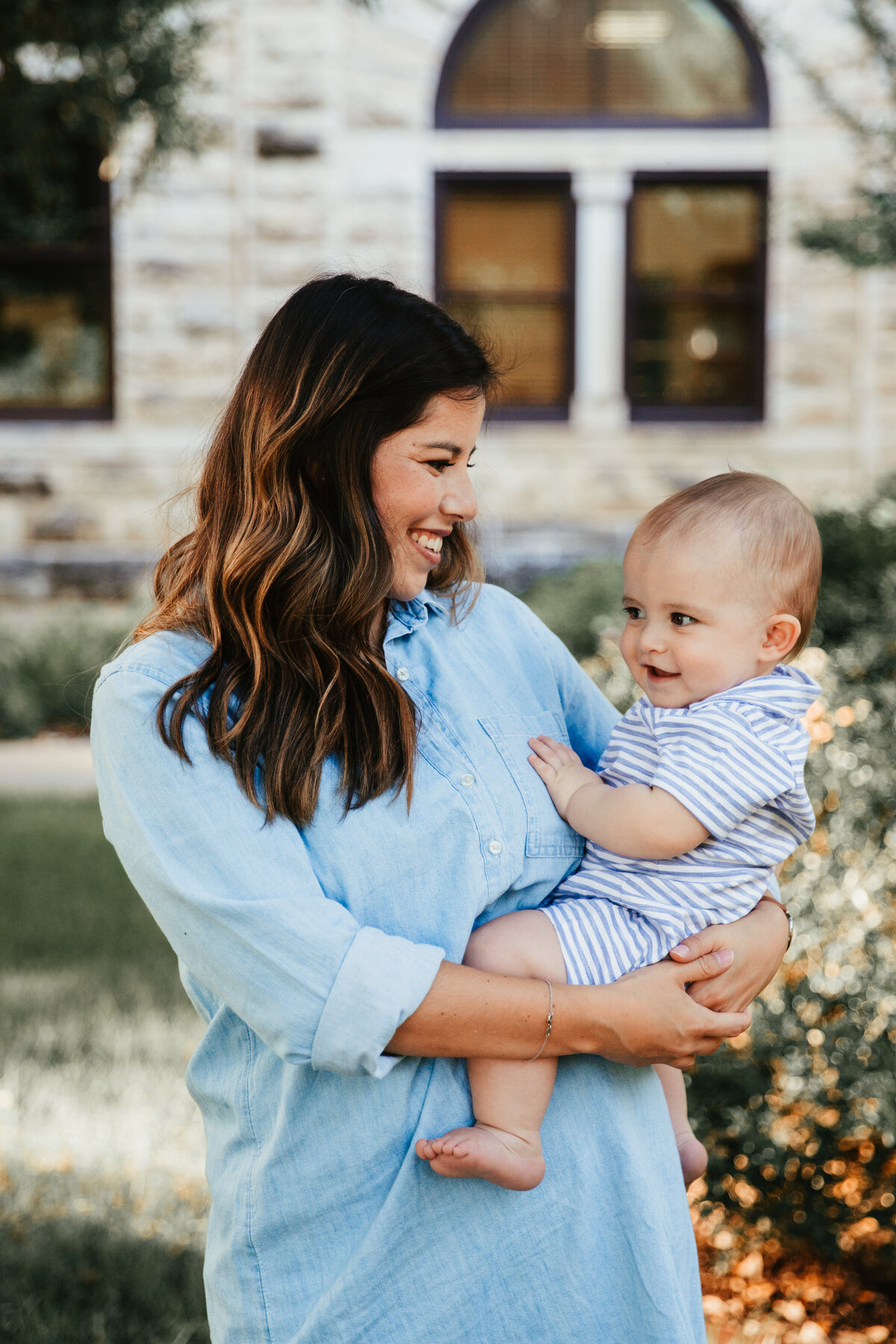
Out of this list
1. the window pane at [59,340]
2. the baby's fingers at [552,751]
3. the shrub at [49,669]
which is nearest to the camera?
the baby's fingers at [552,751]

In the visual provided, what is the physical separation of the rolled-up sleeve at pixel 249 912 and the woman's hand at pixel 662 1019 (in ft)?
0.82

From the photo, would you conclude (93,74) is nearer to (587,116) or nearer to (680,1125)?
(680,1125)

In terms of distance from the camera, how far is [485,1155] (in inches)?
57.4

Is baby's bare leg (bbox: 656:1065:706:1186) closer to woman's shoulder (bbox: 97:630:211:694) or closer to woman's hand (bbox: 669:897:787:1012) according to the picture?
woman's hand (bbox: 669:897:787:1012)

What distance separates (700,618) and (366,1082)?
2.50 ft

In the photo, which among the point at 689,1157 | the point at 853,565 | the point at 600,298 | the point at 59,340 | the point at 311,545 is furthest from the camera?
the point at 59,340

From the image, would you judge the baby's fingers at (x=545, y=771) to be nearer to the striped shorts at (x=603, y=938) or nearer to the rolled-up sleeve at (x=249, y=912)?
the striped shorts at (x=603, y=938)

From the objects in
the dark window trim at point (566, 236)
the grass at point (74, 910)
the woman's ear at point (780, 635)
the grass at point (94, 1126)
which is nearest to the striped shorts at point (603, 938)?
the woman's ear at point (780, 635)

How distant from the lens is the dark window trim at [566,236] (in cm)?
1030

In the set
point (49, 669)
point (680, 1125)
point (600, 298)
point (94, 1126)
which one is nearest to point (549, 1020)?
point (680, 1125)

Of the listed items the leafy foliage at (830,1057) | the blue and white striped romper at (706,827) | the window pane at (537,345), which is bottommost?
the leafy foliage at (830,1057)

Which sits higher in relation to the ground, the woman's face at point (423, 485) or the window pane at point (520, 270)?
the window pane at point (520, 270)

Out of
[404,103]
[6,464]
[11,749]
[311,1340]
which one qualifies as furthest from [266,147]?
[311,1340]

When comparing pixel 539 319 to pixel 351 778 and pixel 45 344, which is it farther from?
pixel 351 778
